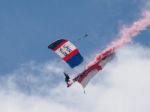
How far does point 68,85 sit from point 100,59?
7.54 metres

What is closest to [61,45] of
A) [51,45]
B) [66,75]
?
[51,45]

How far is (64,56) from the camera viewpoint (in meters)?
50.2

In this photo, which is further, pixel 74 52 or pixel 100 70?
pixel 100 70

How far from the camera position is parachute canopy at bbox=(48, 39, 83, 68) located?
158 feet

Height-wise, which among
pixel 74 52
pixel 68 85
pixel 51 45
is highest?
pixel 51 45

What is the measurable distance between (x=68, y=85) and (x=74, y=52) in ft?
17.4

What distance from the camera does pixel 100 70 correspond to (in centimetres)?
5219

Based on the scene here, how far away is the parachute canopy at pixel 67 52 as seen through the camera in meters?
48.2

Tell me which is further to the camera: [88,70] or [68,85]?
[88,70]

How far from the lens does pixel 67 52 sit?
164 feet

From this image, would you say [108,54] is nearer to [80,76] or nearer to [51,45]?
[80,76]

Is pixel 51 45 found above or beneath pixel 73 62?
above

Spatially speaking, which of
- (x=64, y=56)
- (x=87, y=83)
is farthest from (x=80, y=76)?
(x=64, y=56)

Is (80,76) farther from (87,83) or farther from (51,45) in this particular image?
(51,45)
